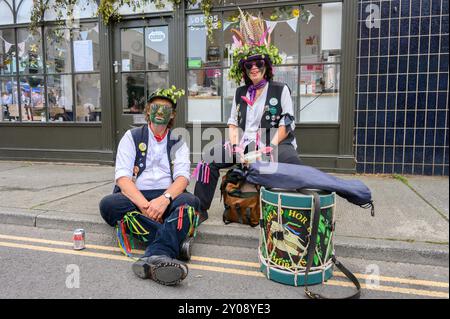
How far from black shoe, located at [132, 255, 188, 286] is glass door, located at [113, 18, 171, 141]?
5.06m

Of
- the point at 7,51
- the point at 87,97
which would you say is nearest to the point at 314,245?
the point at 87,97

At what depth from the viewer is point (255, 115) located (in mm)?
4320

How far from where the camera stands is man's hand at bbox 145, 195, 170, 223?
3.49 meters

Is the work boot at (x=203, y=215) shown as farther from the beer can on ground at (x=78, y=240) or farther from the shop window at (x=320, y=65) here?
the shop window at (x=320, y=65)

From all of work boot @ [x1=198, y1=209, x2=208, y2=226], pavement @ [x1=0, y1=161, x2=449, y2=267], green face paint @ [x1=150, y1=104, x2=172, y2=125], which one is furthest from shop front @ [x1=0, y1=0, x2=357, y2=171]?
green face paint @ [x1=150, y1=104, x2=172, y2=125]

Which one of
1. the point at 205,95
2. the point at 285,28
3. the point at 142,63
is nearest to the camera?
the point at 285,28

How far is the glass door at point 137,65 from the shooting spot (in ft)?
25.2

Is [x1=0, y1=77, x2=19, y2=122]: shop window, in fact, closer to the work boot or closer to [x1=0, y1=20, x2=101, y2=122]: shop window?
[x1=0, y1=20, x2=101, y2=122]: shop window

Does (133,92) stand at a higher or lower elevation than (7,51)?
lower

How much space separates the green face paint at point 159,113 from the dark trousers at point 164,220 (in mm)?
659

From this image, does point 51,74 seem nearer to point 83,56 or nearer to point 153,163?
point 83,56

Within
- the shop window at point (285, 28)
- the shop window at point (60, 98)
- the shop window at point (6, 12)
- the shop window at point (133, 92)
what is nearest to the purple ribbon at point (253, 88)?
the shop window at point (285, 28)

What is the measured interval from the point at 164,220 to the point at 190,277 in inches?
21.3

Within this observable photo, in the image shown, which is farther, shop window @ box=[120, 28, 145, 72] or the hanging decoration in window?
shop window @ box=[120, 28, 145, 72]
